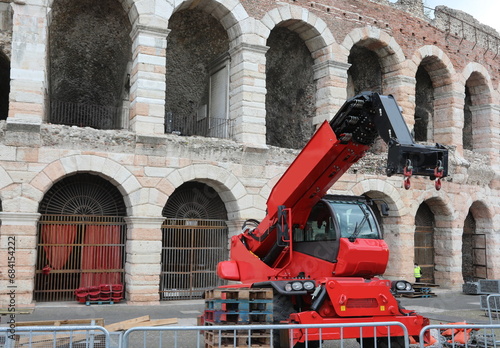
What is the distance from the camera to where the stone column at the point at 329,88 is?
1636 cm

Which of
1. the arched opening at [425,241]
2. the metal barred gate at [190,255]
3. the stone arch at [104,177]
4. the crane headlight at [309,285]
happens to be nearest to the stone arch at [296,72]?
the metal barred gate at [190,255]

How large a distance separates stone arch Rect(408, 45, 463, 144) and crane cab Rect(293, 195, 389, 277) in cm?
1204

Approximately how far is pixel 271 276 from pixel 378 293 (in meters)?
1.83

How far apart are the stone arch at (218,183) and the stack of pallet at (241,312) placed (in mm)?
6529

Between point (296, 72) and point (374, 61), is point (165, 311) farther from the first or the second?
point (374, 61)

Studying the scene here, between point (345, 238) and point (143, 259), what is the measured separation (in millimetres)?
6885

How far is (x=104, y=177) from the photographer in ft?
43.6

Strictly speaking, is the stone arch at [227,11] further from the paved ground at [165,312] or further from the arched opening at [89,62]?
the paved ground at [165,312]

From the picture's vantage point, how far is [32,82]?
12633 mm

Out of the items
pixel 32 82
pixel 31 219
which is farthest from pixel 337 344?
pixel 32 82

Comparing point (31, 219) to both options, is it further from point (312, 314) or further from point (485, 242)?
point (485, 242)

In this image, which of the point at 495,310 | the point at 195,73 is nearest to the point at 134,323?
the point at 495,310

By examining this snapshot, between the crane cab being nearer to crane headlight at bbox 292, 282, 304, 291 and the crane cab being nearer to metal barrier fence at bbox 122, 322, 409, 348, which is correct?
crane headlight at bbox 292, 282, 304, 291

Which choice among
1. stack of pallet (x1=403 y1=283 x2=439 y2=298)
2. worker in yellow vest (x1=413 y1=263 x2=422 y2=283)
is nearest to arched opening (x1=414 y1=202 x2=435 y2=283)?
worker in yellow vest (x1=413 y1=263 x2=422 y2=283)
